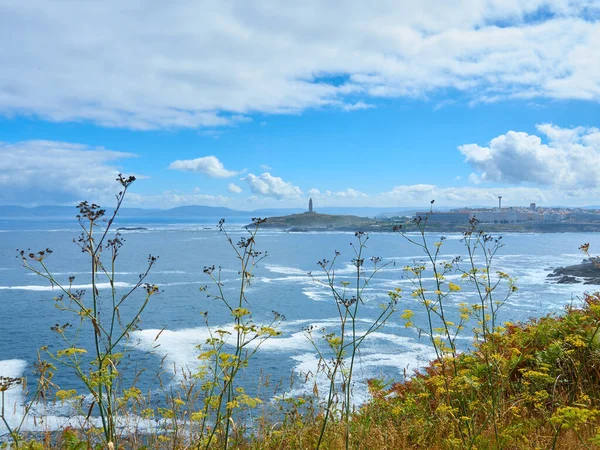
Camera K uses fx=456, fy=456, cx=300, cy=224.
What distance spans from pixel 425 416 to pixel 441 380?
840 millimetres

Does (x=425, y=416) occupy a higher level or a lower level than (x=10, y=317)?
higher

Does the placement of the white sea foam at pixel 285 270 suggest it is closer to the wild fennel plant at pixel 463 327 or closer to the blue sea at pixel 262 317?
the blue sea at pixel 262 317

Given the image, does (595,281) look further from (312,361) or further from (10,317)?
(10,317)

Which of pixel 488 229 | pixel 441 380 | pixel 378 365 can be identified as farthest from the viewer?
→ pixel 488 229

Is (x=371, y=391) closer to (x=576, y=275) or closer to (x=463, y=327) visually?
(x=463, y=327)

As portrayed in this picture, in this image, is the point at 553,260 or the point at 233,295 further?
the point at 553,260

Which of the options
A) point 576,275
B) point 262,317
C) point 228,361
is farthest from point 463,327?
point 576,275

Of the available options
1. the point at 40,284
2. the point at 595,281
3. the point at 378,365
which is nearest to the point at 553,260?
the point at 595,281

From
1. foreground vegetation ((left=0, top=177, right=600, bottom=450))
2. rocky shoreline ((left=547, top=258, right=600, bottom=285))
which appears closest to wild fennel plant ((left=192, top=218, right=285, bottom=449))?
foreground vegetation ((left=0, top=177, right=600, bottom=450))

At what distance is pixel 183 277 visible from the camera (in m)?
40.8

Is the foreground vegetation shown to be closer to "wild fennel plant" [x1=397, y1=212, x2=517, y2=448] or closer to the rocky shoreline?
"wild fennel plant" [x1=397, y1=212, x2=517, y2=448]

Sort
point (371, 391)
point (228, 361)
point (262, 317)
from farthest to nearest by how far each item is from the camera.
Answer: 1. point (262, 317)
2. point (371, 391)
3. point (228, 361)

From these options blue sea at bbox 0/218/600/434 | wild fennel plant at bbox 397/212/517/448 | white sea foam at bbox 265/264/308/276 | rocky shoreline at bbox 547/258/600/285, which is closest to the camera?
wild fennel plant at bbox 397/212/517/448

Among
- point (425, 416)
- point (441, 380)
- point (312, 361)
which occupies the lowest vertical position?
point (312, 361)
